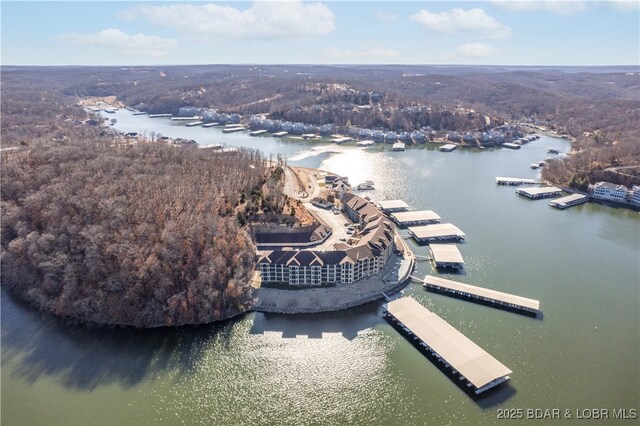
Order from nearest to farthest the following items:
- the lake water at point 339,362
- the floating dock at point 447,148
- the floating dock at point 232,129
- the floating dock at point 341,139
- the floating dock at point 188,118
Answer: the lake water at point 339,362 < the floating dock at point 447,148 < the floating dock at point 341,139 < the floating dock at point 232,129 < the floating dock at point 188,118

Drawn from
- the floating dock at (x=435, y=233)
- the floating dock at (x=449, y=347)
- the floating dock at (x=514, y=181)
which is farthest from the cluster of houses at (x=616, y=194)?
the floating dock at (x=449, y=347)

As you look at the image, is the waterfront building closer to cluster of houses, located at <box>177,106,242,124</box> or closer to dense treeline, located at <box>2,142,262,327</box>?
dense treeline, located at <box>2,142,262,327</box>

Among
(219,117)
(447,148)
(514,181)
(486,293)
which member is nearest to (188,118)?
(219,117)

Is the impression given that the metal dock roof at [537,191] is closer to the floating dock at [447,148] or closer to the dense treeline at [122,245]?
the floating dock at [447,148]

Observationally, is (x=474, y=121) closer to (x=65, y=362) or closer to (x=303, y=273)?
(x=303, y=273)

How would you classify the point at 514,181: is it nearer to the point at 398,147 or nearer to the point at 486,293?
the point at 398,147

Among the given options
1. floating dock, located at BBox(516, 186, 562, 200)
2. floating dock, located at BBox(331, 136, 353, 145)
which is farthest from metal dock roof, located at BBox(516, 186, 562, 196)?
floating dock, located at BBox(331, 136, 353, 145)
